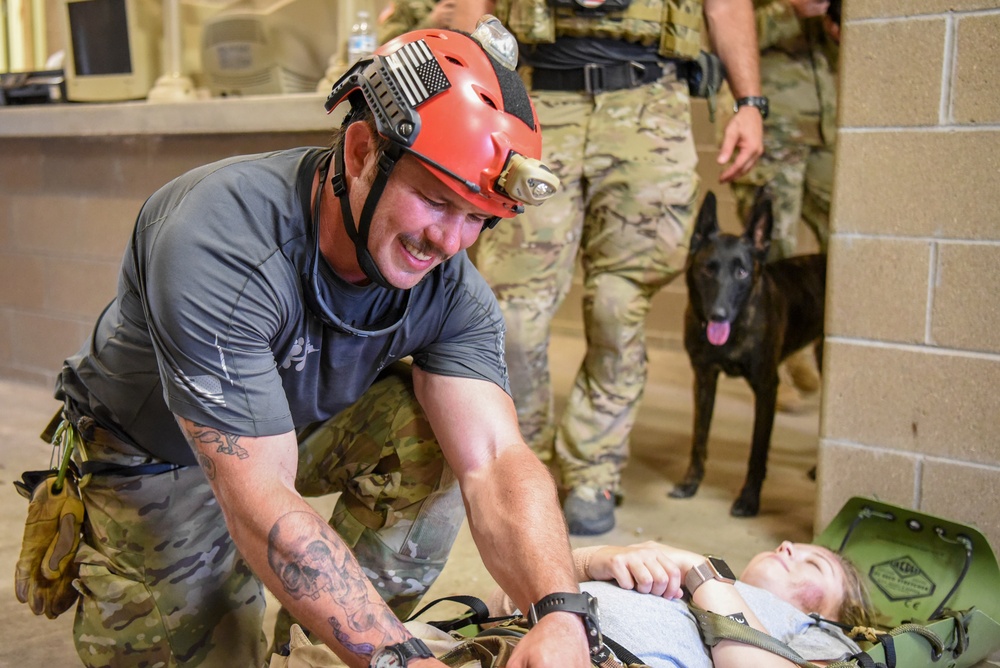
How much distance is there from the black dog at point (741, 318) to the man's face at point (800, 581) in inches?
39.4

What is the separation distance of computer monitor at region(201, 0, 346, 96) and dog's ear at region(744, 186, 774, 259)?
171cm

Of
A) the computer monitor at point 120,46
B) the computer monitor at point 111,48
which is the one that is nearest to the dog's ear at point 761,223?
the computer monitor at point 120,46

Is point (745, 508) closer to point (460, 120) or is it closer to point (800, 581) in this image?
point (800, 581)

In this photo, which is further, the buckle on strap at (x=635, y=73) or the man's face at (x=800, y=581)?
the buckle on strap at (x=635, y=73)

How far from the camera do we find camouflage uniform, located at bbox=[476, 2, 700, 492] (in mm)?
2869

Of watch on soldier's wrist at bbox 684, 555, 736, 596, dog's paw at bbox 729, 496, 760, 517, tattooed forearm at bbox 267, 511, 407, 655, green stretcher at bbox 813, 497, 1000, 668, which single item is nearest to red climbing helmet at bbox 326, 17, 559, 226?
tattooed forearm at bbox 267, 511, 407, 655

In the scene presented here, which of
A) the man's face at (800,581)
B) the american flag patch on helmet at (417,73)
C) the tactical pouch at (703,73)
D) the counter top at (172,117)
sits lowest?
the man's face at (800,581)

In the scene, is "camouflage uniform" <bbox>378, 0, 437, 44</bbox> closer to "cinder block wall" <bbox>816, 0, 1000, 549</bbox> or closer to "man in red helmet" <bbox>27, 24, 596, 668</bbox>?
→ "cinder block wall" <bbox>816, 0, 1000, 549</bbox>

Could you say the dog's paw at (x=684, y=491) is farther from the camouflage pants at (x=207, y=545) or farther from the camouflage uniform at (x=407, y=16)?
the camouflage uniform at (x=407, y=16)

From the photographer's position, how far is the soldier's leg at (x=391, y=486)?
1953mm

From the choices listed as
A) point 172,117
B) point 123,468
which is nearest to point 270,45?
point 172,117

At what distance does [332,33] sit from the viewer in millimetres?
3980

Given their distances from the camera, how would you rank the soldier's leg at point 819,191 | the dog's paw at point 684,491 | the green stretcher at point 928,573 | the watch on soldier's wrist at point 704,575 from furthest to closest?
1. the soldier's leg at point 819,191
2. the dog's paw at point 684,491
3. the green stretcher at point 928,573
4. the watch on soldier's wrist at point 704,575

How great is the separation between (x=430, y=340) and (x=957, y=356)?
146 centimetres
